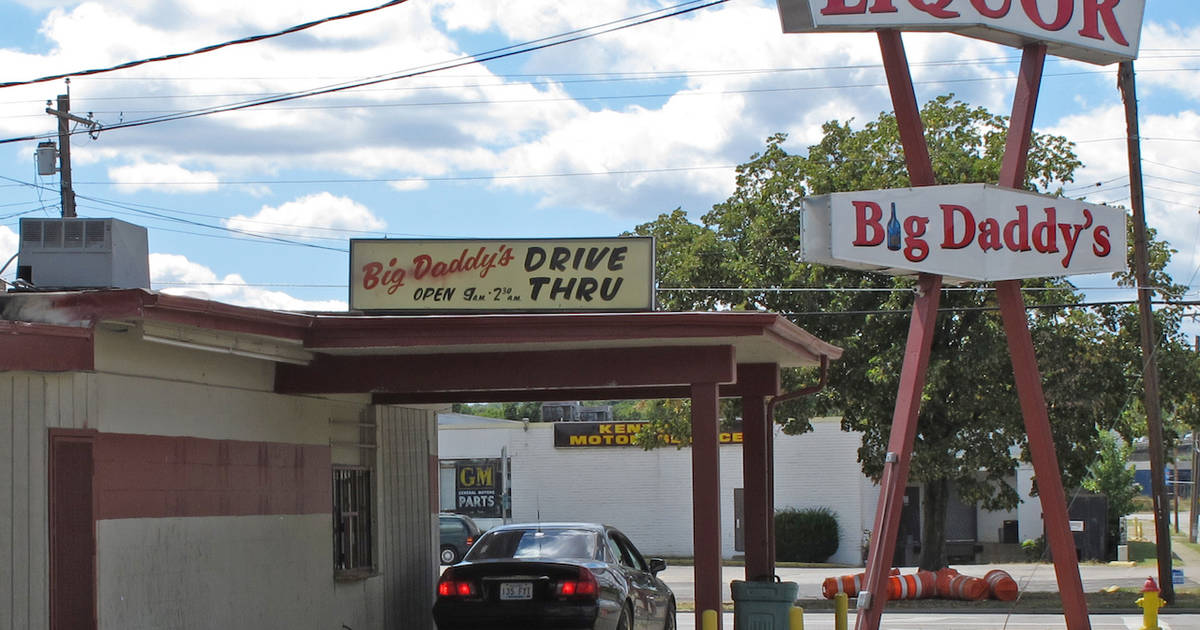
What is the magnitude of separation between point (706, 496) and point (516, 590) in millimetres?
2084

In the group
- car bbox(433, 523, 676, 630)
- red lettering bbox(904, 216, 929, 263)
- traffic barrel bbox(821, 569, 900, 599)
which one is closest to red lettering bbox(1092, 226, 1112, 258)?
red lettering bbox(904, 216, 929, 263)

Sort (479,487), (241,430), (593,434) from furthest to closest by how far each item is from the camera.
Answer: (479,487) < (593,434) < (241,430)

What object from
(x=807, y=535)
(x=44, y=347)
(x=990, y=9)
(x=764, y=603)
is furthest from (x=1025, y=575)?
(x=44, y=347)

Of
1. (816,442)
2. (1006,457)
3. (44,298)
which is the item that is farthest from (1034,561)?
(44,298)

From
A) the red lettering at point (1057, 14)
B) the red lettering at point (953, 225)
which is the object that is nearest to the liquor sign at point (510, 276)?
the red lettering at point (953, 225)

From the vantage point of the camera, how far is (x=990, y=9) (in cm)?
1329

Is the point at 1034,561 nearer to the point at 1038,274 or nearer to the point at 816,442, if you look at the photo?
the point at 816,442

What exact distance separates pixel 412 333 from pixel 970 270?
5.46 metres

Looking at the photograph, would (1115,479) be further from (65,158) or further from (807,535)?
(65,158)

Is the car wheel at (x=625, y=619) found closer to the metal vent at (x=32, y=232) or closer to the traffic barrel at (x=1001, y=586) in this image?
the metal vent at (x=32, y=232)

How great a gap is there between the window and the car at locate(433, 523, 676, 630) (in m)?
1.52

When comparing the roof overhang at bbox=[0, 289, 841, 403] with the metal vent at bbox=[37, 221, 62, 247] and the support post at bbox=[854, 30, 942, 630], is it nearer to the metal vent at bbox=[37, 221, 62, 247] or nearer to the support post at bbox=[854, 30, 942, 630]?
the support post at bbox=[854, 30, 942, 630]

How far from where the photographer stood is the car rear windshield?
1380cm

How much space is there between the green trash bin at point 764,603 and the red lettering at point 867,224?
3.45 metres
